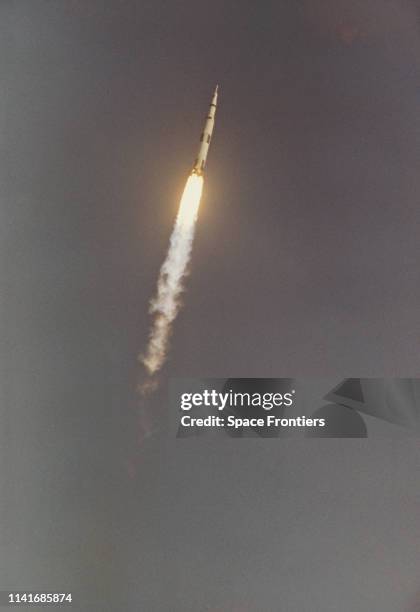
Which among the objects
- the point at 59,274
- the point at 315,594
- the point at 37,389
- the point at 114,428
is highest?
the point at 59,274

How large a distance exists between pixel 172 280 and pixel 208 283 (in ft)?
0.59

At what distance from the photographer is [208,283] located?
2.64m

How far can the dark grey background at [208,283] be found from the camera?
8.40ft

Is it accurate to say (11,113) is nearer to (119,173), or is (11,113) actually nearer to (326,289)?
(119,173)

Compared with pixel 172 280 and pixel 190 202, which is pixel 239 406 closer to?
pixel 172 280

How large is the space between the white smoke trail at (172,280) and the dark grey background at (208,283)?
5 centimetres

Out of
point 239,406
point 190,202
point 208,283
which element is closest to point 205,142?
point 190,202

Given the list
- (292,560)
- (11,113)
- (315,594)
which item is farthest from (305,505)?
(11,113)

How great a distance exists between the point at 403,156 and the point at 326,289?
80cm

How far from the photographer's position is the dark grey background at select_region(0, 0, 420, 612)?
2.56 m

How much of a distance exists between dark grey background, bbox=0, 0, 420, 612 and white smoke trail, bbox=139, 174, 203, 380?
0.18 ft

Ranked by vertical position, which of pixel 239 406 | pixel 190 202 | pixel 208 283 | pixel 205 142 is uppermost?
pixel 205 142

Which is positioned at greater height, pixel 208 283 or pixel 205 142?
pixel 205 142

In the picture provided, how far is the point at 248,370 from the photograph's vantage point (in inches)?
103
